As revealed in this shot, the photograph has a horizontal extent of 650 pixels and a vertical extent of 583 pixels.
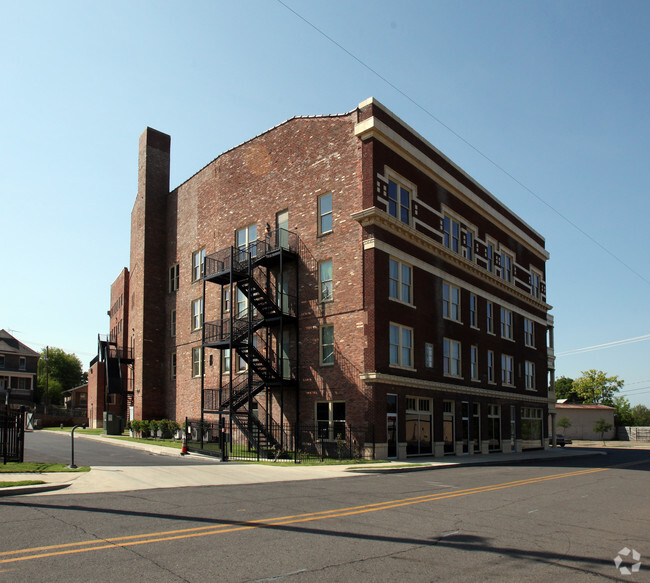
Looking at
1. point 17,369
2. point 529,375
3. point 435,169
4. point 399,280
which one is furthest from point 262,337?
point 17,369

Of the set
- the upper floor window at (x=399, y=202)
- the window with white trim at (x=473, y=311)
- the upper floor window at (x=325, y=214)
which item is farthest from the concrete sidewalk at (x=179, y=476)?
the window with white trim at (x=473, y=311)

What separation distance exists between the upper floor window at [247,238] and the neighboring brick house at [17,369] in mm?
54390

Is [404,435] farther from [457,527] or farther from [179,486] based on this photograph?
[457,527]

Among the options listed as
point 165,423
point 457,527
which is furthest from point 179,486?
point 165,423

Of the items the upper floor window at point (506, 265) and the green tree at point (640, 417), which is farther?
the green tree at point (640, 417)

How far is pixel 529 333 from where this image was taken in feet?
148

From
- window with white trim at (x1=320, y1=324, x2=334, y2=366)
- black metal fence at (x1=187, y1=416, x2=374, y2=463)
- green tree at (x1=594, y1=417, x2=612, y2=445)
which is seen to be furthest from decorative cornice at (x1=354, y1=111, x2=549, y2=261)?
green tree at (x1=594, y1=417, x2=612, y2=445)

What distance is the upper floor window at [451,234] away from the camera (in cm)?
3381

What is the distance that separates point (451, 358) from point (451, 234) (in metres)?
7.08

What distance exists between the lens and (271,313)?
29422mm

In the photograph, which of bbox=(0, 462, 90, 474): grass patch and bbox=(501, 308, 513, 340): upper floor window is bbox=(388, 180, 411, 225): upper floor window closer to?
bbox=(501, 308, 513, 340): upper floor window

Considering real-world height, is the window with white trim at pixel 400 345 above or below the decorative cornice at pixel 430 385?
above

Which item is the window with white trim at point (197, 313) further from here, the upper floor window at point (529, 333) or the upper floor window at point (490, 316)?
the upper floor window at point (529, 333)

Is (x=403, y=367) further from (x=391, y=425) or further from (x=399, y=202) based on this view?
(x=399, y=202)
